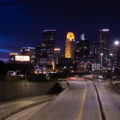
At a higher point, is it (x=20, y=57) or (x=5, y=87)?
(x=20, y=57)

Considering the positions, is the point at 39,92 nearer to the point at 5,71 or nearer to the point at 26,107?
the point at 26,107

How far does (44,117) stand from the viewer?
729 inches

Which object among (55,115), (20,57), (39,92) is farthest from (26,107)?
(20,57)

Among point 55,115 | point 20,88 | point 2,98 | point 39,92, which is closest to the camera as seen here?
point 55,115

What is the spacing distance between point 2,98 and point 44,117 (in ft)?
64.5

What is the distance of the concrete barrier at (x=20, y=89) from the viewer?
37.5m

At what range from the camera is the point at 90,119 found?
18.1 metres

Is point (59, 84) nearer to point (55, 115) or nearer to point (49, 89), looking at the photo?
point (49, 89)

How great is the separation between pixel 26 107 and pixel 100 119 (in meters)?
14.0

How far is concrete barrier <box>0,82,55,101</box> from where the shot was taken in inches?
1477

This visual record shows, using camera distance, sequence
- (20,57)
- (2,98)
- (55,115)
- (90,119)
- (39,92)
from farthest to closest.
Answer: (20,57) < (39,92) < (2,98) < (55,115) < (90,119)

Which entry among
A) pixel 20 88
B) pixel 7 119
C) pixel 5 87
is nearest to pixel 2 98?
pixel 5 87

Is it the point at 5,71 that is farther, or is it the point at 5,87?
the point at 5,71

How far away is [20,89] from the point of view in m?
43.6
